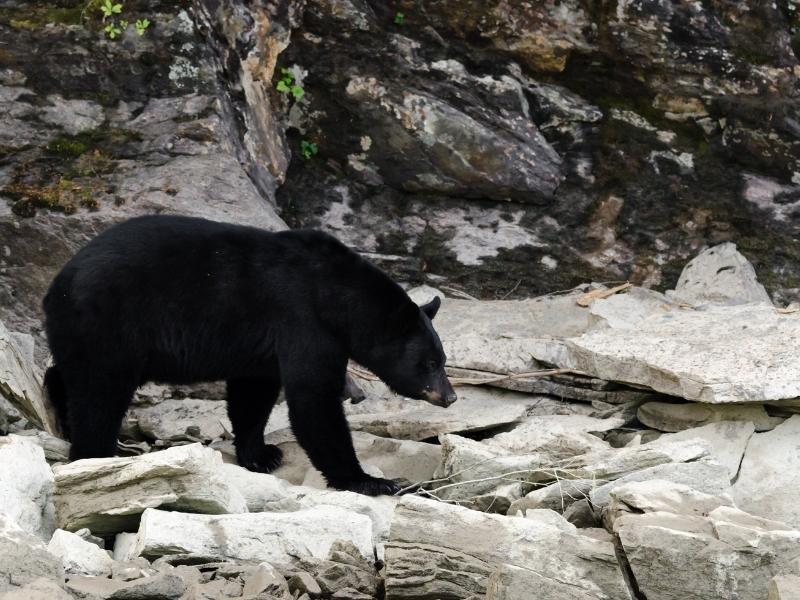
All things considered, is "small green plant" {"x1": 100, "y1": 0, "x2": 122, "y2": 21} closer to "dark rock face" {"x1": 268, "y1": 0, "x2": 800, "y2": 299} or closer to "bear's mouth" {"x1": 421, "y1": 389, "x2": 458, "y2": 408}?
"dark rock face" {"x1": 268, "y1": 0, "x2": 800, "y2": 299}

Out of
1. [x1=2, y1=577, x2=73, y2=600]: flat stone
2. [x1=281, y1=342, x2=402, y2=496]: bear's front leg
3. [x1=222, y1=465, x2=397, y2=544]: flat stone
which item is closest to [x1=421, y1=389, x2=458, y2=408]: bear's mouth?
[x1=281, y1=342, x2=402, y2=496]: bear's front leg

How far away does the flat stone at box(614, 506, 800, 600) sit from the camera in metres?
5.04

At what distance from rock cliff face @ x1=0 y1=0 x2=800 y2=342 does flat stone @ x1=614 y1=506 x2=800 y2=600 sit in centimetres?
547

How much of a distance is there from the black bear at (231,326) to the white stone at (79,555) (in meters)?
1.86

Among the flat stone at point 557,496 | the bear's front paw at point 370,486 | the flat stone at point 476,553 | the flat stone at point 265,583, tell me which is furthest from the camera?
the bear's front paw at point 370,486

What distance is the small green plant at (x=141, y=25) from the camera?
31.6 ft

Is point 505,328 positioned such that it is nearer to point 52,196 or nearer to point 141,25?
point 52,196

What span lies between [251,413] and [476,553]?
2.90m

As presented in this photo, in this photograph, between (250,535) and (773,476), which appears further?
(773,476)

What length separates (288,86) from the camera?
34.1ft

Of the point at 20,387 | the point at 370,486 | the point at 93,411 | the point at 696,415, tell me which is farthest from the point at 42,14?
the point at 696,415

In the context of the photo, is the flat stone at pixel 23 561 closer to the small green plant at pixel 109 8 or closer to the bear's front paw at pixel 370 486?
the bear's front paw at pixel 370 486

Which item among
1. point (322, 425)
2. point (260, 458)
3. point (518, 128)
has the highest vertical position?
point (518, 128)

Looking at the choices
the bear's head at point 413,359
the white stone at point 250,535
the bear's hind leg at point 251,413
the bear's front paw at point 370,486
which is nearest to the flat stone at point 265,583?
the white stone at point 250,535
